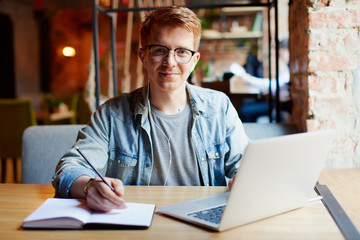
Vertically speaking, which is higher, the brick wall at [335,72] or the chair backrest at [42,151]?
the brick wall at [335,72]

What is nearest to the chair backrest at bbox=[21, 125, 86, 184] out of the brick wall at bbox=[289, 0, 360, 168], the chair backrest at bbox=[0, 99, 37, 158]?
the brick wall at bbox=[289, 0, 360, 168]

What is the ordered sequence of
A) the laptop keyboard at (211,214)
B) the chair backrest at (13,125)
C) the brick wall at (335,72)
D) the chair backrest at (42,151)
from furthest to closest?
1. the chair backrest at (13,125)
2. the chair backrest at (42,151)
3. the brick wall at (335,72)
4. the laptop keyboard at (211,214)

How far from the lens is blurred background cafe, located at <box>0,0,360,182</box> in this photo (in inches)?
63.2

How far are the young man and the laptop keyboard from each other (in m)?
0.50

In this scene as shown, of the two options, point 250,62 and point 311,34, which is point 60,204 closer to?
point 311,34

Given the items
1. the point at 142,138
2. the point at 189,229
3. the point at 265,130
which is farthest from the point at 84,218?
the point at 265,130

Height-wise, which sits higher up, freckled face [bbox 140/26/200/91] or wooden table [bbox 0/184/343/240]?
freckled face [bbox 140/26/200/91]

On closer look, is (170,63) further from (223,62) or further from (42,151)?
(223,62)

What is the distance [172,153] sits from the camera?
1499mm

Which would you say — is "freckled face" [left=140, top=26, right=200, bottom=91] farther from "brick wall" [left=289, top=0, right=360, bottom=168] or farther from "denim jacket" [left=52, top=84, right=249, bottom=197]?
"brick wall" [left=289, top=0, right=360, bottom=168]

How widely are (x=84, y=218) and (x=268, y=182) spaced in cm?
46

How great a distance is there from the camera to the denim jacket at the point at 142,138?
1.47 metres

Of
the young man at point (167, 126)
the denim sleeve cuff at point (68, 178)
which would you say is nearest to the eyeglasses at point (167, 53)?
the young man at point (167, 126)

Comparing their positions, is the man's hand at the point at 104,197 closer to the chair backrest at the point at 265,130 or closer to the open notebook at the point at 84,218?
the open notebook at the point at 84,218
